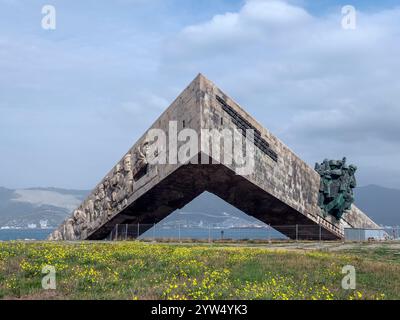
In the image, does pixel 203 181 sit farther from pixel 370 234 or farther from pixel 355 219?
pixel 370 234

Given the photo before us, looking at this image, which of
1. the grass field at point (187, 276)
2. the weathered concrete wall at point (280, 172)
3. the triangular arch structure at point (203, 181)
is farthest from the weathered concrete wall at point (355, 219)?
the grass field at point (187, 276)

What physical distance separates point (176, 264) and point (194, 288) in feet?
14.9

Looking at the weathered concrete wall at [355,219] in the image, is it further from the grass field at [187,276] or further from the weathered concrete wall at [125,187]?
the grass field at [187,276]

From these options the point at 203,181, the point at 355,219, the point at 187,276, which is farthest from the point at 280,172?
the point at 187,276

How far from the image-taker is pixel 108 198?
38.3m

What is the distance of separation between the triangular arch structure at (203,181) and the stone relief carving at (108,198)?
0.07m

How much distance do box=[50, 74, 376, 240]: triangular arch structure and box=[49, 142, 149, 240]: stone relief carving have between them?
0.24ft

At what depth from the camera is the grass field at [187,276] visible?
1255 cm

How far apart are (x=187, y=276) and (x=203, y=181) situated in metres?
19.2

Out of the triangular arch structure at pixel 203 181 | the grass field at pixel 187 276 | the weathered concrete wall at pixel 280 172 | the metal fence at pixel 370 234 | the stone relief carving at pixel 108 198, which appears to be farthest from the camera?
the metal fence at pixel 370 234

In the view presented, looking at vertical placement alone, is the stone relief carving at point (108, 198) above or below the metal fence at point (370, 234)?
above

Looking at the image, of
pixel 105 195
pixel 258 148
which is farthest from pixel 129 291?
pixel 105 195

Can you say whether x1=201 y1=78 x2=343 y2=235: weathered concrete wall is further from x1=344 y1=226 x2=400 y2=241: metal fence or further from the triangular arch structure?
x1=344 y1=226 x2=400 y2=241: metal fence
